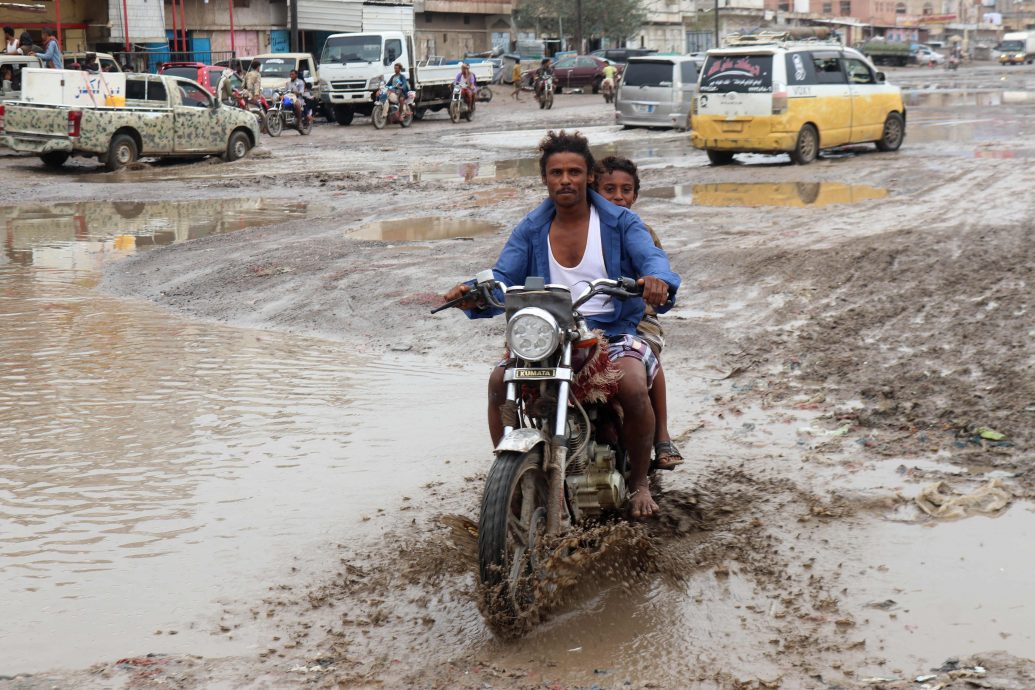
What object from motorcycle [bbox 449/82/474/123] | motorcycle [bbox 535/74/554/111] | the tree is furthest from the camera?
the tree

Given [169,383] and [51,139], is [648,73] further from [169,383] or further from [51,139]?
[169,383]

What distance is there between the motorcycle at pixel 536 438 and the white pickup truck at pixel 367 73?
27523 millimetres

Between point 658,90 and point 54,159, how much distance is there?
1229 cm

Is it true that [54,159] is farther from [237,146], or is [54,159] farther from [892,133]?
[892,133]

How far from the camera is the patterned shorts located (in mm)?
4410

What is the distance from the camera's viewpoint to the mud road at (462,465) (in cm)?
384

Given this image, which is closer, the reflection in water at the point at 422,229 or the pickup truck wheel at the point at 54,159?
the reflection in water at the point at 422,229

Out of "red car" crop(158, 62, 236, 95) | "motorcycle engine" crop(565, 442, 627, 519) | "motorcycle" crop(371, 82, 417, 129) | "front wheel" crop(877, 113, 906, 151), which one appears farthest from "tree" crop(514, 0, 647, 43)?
"motorcycle engine" crop(565, 442, 627, 519)

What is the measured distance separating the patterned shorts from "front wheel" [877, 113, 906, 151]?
49.8 feet

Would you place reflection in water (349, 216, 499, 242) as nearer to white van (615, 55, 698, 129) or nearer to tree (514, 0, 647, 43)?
white van (615, 55, 698, 129)

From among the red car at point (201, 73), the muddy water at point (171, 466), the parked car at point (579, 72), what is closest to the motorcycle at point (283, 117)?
the red car at point (201, 73)

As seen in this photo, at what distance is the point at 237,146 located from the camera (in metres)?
22.3

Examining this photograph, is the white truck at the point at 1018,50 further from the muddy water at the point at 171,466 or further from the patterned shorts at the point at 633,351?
the patterned shorts at the point at 633,351

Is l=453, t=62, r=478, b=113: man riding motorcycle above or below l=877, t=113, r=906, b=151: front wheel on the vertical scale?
above
